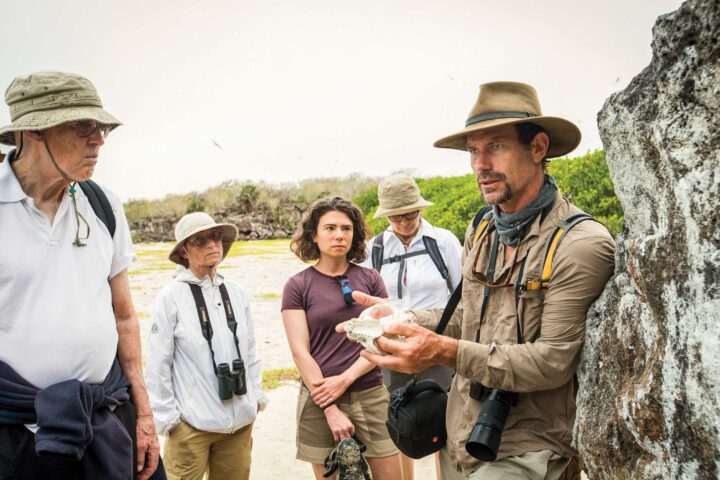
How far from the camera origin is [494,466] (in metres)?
2.35

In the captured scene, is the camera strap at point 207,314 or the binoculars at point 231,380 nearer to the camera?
the binoculars at point 231,380

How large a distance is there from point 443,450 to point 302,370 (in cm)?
152

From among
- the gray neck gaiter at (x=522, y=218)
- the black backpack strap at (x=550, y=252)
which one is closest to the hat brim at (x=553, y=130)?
the gray neck gaiter at (x=522, y=218)

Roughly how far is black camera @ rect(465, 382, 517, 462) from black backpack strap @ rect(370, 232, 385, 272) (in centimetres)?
295

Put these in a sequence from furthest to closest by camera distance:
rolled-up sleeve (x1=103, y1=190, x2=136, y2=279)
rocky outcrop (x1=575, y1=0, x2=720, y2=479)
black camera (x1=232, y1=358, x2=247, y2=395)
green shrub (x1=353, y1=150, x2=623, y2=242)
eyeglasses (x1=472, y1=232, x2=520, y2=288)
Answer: green shrub (x1=353, y1=150, x2=623, y2=242)
black camera (x1=232, y1=358, x2=247, y2=395)
rolled-up sleeve (x1=103, y1=190, x2=136, y2=279)
eyeglasses (x1=472, y1=232, x2=520, y2=288)
rocky outcrop (x1=575, y1=0, x2=720, y2=479)

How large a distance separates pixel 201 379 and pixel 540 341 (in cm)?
283

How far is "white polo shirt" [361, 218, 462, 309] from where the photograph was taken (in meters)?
5.02

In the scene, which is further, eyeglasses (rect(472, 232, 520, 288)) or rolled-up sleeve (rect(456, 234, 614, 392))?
eyeglasses (rect(472, 232, 520, 288))

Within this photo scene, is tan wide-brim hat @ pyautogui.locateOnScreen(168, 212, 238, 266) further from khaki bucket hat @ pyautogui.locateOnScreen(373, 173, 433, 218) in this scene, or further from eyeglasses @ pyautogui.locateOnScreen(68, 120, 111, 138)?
eyeglasses @ pyautogui.locateOnScreen(68, 120, 111, 138)

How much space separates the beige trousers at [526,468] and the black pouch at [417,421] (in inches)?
16.0

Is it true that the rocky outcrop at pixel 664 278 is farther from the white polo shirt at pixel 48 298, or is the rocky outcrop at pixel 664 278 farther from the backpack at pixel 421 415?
the white polo shirt at pixel 48 298

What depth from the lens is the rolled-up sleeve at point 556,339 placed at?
222cm

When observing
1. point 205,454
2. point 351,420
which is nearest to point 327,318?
point 351,420

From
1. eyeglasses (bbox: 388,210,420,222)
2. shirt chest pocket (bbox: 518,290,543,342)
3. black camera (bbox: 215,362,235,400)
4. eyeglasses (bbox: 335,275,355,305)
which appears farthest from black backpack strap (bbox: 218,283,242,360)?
shirt chest pocket (bbox: 518,290,543,342)
